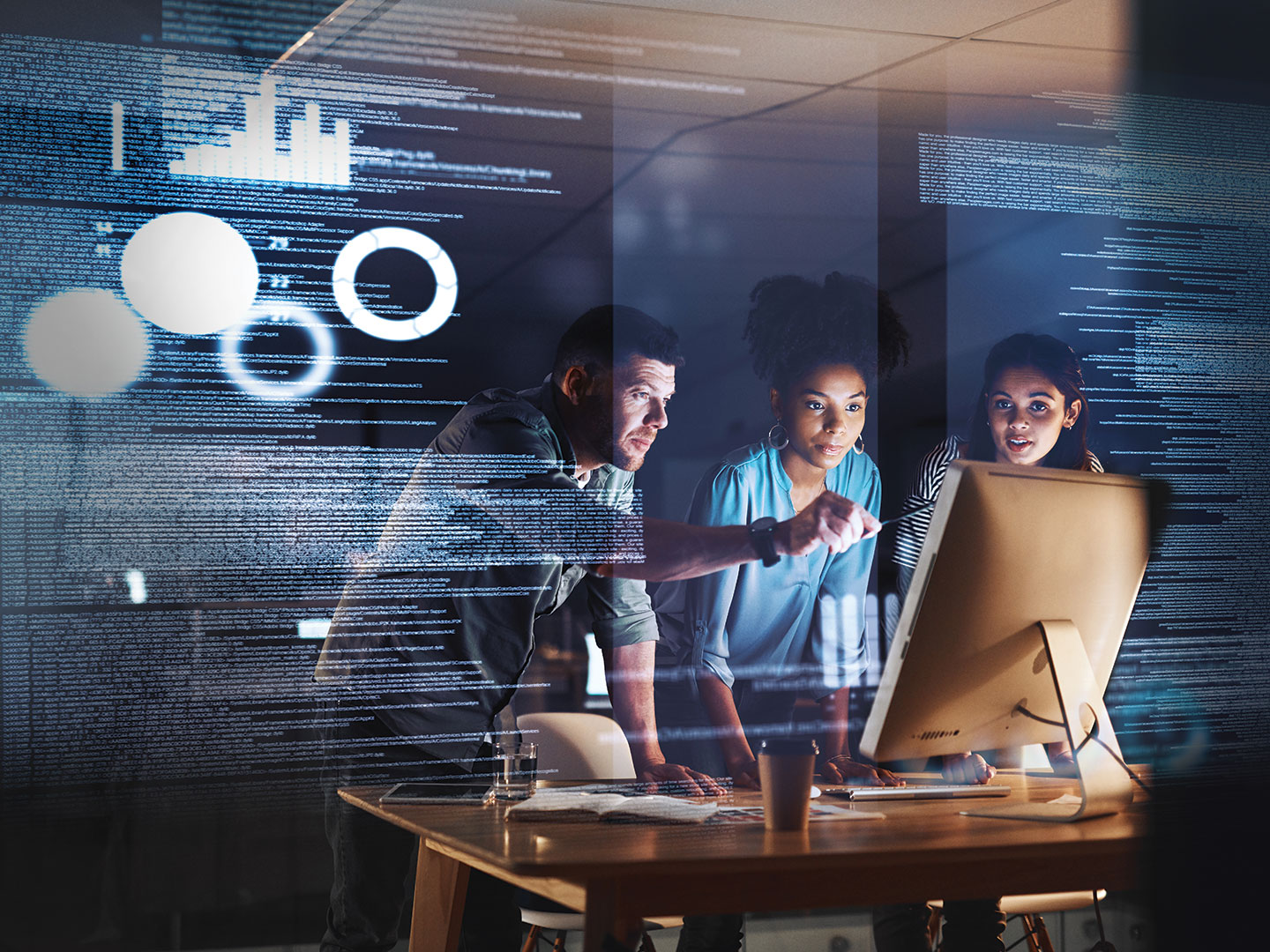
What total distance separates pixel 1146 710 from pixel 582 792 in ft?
5.41

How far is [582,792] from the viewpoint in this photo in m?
1.84

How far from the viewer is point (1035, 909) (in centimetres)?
231

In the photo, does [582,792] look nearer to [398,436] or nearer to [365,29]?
[398,436]

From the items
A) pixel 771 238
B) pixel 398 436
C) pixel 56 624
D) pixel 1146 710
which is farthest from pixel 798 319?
pixel 56 624

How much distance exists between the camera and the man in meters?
2.30

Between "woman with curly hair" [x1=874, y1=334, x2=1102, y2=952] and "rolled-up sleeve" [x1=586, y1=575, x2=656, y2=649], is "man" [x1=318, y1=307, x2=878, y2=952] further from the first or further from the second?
"woman with curly hair" [x1=874, y1=334, x2=1102, y2=952]

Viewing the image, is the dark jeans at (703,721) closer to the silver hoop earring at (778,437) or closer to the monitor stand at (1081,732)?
the silver hoop earring at (778,437)

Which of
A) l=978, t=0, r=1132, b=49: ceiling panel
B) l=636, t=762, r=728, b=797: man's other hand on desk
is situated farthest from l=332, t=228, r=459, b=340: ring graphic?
l=978, t=0, r=1132, b=49: ceiling panel

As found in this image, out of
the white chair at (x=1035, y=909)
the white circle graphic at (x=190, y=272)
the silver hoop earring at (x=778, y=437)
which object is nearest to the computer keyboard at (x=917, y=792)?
the white chair at (x=1035, y=909)

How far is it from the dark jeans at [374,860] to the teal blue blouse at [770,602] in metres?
0.63

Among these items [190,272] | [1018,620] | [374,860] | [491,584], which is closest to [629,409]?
[491,584]

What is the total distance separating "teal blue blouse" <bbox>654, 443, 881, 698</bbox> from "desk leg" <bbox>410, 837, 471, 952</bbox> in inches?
37.1

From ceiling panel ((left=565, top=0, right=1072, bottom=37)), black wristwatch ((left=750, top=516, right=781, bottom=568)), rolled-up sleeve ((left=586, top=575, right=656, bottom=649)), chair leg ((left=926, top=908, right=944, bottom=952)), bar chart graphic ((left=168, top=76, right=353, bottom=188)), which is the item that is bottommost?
chair leg ((left=926, top=908, right=944, bottom=952))

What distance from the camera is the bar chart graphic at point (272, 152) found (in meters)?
2.21
